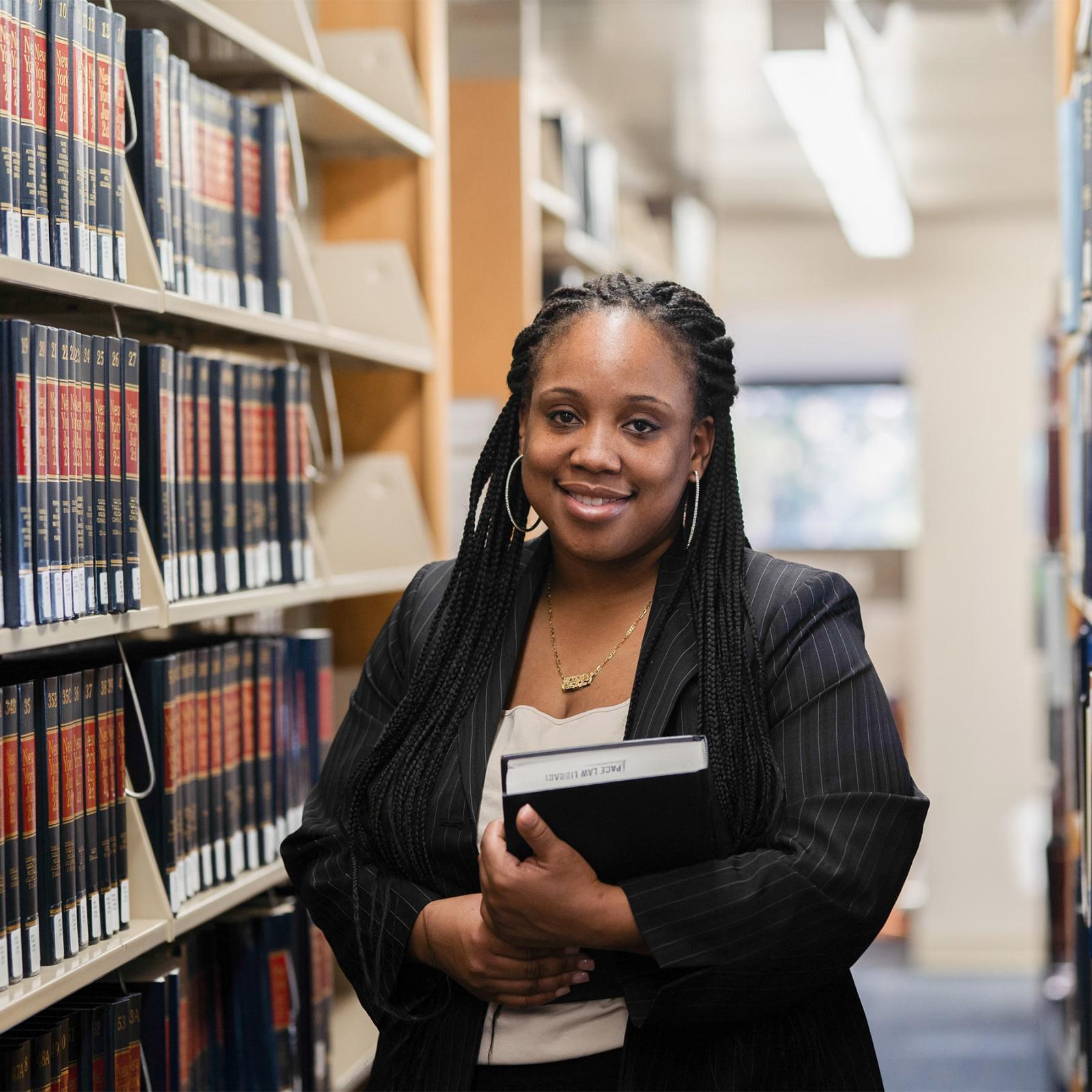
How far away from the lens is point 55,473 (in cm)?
160

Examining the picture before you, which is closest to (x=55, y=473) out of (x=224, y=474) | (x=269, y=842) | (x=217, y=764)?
(x=224, y=474)

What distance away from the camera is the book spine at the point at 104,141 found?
1696mm

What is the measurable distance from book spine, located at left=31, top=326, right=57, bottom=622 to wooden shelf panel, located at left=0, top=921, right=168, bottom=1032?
0.40m

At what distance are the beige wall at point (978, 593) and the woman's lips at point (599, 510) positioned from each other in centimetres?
536

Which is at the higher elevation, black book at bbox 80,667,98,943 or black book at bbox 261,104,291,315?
black book at bbox 261,104,291,315

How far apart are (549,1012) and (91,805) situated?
668mm

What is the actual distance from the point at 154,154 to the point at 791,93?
2630 mm

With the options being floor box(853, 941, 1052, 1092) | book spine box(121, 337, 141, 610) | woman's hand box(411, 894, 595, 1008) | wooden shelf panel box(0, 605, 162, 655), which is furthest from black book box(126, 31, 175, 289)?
floor box(853, 941, 1052, 1092)

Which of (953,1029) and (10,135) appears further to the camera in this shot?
(953,1029)

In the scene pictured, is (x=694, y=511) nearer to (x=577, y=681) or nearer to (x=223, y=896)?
(x=577, y=681)

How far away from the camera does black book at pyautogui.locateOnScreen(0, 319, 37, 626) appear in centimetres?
151

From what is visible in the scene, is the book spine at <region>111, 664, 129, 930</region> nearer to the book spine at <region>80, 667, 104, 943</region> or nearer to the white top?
the book spine at <region>80, 667, 104, 943</region>

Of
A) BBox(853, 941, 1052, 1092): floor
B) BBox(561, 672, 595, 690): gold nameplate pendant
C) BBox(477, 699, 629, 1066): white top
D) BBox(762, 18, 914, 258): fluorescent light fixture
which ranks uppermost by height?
BBox(762, 18, 914, 258): fluorescent light fixture

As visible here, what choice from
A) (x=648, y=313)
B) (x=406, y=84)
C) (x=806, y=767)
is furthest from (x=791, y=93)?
(x=806, y=767)
